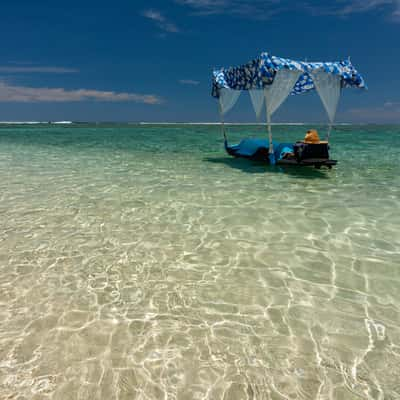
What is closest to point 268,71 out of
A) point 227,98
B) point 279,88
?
point 279,88

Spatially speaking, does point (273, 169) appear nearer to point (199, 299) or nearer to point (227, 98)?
point (227, 98)

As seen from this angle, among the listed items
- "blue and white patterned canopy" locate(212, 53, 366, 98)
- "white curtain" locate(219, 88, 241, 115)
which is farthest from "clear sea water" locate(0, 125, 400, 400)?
"white curtain" locate(219, 88, 241, 115)

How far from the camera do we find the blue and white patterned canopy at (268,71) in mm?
11203

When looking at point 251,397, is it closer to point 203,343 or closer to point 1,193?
point 203,343

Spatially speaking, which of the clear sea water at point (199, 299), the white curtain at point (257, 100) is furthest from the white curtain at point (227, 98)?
the clear sea water at point (199, 299)

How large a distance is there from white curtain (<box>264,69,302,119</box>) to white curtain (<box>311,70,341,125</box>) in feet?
4.12

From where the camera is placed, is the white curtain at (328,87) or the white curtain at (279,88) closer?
the white curtain at (279,88)

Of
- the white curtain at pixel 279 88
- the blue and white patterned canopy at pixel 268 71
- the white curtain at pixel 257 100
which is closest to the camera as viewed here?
the blue and white patterned canopy at pixel 268 71

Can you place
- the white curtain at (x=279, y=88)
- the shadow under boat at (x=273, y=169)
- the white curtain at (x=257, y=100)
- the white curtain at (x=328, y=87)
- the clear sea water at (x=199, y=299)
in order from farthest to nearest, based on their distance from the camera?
the white curtain at (x=257, y=100), the white curtain at (x=328, y=87), the shadow under boat at (x=273, y=169), the white curtain at (x=279, y=88), the clear sea water at (x=199, y=299)

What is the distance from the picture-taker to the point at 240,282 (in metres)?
4.17

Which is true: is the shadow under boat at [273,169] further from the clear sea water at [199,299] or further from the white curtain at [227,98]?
the clear sea water at [199,299]

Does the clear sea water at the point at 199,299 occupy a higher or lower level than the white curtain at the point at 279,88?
lower

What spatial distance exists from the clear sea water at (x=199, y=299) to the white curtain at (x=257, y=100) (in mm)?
9252

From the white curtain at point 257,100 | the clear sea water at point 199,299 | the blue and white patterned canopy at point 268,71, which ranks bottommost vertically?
the clear sea water at point 199,299
